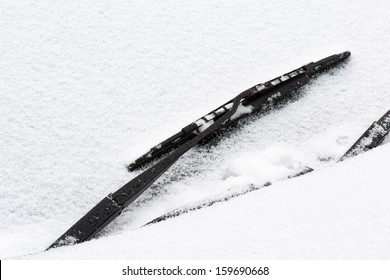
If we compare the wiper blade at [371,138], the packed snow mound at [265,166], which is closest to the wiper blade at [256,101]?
the packed snow mound at [265,166]

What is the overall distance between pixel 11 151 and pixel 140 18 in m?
1.03

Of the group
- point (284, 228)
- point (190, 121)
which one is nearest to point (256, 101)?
point (190, 121)

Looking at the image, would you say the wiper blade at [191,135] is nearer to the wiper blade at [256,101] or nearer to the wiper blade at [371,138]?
the wiper blade at [256,101]

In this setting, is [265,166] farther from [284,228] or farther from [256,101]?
[284,228]

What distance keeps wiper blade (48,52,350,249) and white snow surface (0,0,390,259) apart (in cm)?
8

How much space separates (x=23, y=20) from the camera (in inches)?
102

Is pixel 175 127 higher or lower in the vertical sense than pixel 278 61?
lower

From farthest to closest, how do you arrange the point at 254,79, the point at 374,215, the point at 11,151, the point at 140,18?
1. the point at 140,18
2. the point at 254,79
3. the point at 11,151
4. the point at 374,215

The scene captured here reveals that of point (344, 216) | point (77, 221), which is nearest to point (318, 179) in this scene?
point (344, 216)

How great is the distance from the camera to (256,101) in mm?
2311

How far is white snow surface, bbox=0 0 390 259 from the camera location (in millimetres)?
1659

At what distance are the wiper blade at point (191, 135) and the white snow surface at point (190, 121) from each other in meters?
0.08

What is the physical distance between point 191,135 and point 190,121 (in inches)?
5.1

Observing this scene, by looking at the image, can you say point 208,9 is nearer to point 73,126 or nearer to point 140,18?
point 140,18
